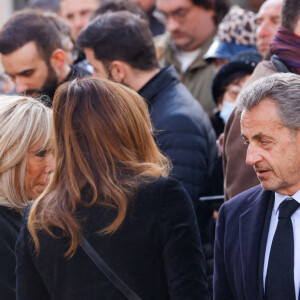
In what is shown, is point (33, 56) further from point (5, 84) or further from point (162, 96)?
point (5, 84)

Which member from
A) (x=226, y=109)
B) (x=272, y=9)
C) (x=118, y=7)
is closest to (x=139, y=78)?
(x=226, y=109)

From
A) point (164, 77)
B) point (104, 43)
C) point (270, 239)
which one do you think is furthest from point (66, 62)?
point (270, 239)

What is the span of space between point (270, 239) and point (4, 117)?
1.43 meters

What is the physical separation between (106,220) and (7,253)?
2.43 feet

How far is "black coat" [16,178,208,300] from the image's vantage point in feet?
9.04

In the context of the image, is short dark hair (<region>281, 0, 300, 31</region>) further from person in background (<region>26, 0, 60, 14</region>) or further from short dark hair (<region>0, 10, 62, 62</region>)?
person in background (<region>26, 0, 60, 14</region>)

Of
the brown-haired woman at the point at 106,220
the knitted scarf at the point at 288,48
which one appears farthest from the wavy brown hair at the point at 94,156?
the knitted scarf at the point at 288,48

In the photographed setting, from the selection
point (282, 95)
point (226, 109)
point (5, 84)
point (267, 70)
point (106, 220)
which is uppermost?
point (282, 95)

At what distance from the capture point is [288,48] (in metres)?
3.62

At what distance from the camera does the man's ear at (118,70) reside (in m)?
4.77

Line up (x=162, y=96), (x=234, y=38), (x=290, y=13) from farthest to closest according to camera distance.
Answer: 1. (x=234, y=38)
2. (x=162, y=96)
3. (x=290, y=13)

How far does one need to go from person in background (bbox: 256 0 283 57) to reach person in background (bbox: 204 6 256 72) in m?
0.12

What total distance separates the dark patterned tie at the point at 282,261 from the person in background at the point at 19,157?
48.3 inches

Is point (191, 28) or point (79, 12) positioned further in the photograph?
point (79, 12)
